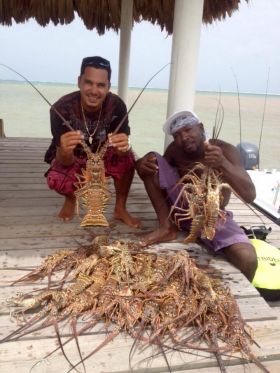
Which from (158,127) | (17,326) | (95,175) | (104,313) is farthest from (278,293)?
(158,127)

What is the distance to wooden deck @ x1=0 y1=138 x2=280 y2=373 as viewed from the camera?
182 cm

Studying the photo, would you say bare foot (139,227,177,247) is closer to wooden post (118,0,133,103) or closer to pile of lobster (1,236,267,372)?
pile of lobster (1,236,267,372)

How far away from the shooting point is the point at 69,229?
331 centimetres

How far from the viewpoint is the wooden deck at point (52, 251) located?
182 centimetres

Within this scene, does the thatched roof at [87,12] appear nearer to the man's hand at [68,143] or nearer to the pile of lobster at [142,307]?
the man's hand at [68,143]

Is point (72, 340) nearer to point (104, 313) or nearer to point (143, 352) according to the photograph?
point (104, 313)

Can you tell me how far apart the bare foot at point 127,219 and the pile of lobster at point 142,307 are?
940 mm

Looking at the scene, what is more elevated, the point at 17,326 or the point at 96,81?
the point at 96,81

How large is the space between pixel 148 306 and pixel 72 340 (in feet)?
1.49

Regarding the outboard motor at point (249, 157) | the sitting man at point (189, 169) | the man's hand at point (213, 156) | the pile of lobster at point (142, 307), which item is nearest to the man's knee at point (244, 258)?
the sitting man at point (189, 169)

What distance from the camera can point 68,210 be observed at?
3.56m

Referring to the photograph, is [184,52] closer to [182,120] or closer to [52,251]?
[182,120]

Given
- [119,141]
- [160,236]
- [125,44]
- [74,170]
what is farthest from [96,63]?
[125,44]

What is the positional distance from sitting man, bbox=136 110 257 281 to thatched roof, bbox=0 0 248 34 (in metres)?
4.17
